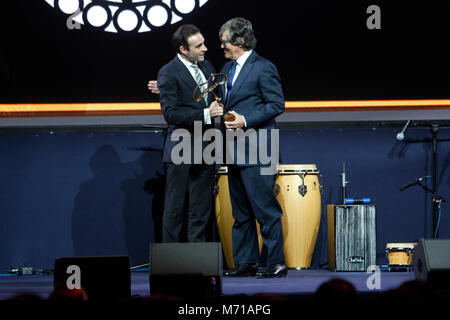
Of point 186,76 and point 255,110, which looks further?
point 186,76

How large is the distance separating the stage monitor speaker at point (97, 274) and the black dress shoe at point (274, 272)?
5.68ft

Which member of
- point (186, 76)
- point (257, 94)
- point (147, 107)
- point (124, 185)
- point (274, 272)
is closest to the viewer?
point (274, 272)

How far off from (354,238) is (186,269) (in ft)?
8.11

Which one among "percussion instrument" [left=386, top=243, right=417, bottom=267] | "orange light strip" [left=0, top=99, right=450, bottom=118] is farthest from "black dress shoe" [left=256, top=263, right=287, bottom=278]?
"orange light strip" [left=0, top=99, right=450, bottom=118]

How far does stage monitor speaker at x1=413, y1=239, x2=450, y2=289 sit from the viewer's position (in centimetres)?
318

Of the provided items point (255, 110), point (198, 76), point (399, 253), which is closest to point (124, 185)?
point (198, 76)

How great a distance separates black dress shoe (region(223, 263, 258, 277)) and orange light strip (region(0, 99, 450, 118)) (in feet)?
5.85

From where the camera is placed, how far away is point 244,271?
16.0 ft

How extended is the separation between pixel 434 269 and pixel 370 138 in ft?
9.58

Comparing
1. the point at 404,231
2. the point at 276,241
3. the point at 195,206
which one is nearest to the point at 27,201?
the point at 195,206

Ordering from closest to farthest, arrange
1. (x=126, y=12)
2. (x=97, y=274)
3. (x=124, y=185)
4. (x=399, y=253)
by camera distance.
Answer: (x=97, y=274) → (x=399, y=253) → (x=124, y=185) → (x=126, y=12)

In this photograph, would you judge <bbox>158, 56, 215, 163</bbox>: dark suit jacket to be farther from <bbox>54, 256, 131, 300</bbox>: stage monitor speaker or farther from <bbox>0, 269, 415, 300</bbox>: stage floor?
<bbox>54, 256, 131, 300</bbox>: stage monitor speaker

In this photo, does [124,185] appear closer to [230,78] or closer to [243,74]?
[230,78]

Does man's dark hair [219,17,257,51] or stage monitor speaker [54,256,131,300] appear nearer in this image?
stage monitor speaker [54,256,131,300]
